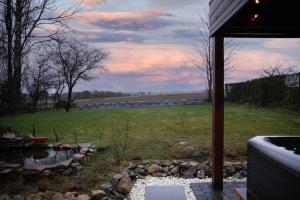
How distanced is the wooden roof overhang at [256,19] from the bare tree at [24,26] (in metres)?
8.72

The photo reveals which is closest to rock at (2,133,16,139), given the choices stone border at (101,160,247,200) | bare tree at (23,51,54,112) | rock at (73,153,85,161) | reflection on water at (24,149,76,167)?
reflection on water at (24,149,76,167)

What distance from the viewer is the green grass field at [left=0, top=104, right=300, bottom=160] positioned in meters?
6.98

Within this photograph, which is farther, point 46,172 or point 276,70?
point 276,70

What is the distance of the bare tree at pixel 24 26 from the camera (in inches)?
468

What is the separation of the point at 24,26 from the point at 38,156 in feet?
20.5

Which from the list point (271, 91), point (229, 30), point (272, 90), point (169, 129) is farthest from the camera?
point (271, 91)

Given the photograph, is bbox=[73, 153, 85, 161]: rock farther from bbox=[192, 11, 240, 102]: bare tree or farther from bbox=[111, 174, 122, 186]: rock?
bbox=[192, 11, 240, 102]: bare tree

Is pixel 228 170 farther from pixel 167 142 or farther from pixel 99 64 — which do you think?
pixel 99 64

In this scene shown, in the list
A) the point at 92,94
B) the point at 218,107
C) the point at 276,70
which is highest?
the point at 276,70

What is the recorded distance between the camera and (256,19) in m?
4.30

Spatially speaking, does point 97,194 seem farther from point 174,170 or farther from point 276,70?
point 276,70

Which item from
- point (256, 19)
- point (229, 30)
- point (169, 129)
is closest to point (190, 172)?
point (229, 30)

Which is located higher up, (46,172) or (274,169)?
(274,169)

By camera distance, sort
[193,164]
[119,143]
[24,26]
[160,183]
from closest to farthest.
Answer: [160,183], [193,164], [119,143], [24,26]
